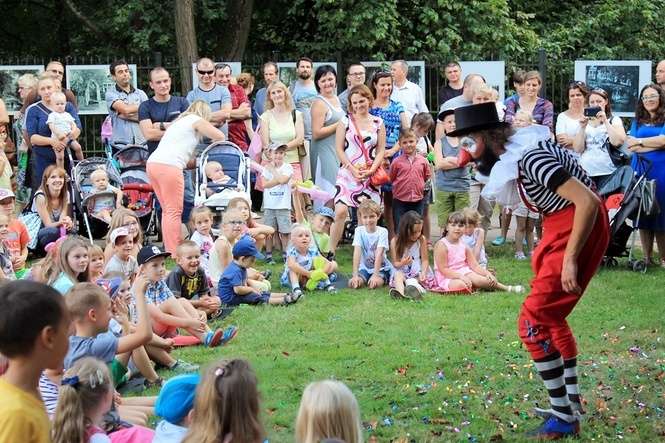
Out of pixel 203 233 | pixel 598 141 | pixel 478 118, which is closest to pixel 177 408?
pixel 478 118

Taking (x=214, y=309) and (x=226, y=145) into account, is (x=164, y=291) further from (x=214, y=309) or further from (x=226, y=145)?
(x=226, y=145)

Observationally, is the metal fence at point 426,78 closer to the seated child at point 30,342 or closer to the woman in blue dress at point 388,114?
the woman in blue dress at point 388,114

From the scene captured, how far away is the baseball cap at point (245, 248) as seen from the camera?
9727 mm

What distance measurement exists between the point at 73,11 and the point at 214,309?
47.6ft

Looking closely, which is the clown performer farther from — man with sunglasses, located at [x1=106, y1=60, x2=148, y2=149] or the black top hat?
man with sunglasses, located at [x1=106, y1=60, x2=148, y2=149]

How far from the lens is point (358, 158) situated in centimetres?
1191

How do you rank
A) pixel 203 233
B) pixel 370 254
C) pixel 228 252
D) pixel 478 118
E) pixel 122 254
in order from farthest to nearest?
pixel 370 254 < pixel 203 233 < pixel 228 252 < pixel 122 254 < pixel 478 118

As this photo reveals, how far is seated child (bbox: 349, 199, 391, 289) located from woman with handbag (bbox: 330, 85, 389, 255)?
777 millimetres

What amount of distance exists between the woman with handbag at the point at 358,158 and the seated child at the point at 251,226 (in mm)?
714

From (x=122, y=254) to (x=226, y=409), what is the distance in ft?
15.7

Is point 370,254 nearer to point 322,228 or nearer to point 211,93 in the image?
point 322,228

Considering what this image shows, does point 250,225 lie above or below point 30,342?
below

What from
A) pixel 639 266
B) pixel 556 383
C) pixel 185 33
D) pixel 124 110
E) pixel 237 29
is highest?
pixel 237 29

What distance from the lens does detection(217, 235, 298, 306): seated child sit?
32.3ft
